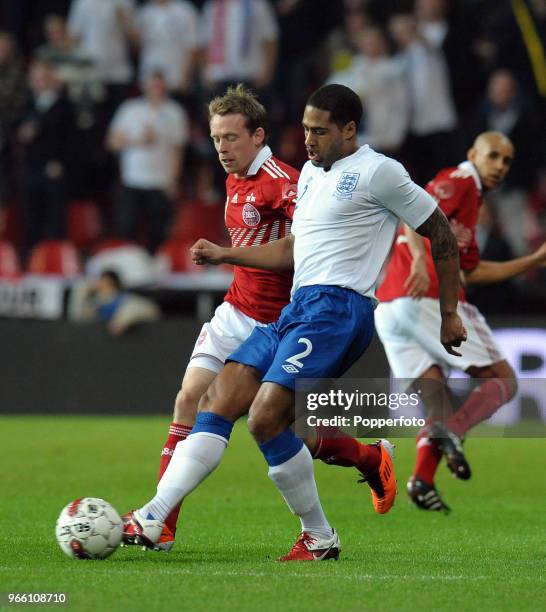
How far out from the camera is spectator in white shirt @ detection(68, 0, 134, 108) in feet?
56.5

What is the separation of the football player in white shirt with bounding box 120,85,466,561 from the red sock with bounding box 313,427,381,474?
0.34 m

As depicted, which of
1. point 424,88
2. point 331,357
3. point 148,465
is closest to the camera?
point 331,357

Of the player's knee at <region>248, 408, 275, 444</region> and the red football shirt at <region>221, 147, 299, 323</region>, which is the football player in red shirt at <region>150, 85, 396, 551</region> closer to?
the red football shirt at <region>221, 147, 299, 323</region>

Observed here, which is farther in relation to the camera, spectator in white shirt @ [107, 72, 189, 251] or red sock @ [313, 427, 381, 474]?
spectator in white shirt @ [107, 72, 189, 251]

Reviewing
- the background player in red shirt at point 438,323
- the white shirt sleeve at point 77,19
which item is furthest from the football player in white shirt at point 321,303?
the white shirt sleeve at point 77,19

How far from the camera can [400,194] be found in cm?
616

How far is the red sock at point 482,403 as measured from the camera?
8.82m

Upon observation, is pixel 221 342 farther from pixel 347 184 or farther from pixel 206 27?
pixel 206 27

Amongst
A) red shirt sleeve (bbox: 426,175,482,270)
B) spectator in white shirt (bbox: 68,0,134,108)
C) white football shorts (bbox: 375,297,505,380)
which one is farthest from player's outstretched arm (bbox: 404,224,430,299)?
spectator in white shirt (bbox: 68,0,134,108)

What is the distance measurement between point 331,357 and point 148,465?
511 cm

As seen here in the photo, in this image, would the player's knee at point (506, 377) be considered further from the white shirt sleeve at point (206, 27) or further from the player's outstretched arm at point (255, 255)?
the white shirt sleeve at point (206, 27)

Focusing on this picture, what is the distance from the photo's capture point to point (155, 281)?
52.6 ft

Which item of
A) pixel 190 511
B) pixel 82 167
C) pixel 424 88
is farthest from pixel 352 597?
pixel 82 167

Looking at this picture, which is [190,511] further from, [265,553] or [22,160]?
[22,160]
